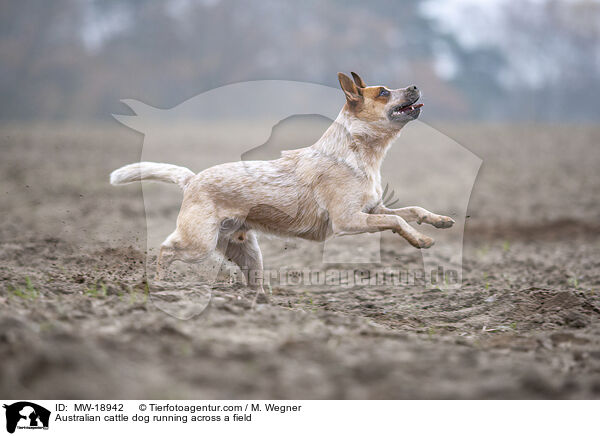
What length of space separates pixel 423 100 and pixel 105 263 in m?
4.02

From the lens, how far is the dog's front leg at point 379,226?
4.33 metres

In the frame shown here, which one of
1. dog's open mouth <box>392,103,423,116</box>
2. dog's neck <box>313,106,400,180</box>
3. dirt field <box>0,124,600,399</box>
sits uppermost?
dog's open mouth <box>392,103,423,116</box>

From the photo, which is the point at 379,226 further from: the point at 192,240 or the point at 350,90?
the point at 192,240

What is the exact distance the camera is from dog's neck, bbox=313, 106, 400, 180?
4.75 metres

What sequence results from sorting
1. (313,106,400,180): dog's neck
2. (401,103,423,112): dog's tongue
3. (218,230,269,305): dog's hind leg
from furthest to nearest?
(218,230,269,305): dog's hind leg → (313,106,400,180): dog's neck → (401,103,423,112): dog's tongue

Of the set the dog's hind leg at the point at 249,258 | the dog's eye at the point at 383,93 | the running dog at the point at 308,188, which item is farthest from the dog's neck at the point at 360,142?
the dog's hind leg at the point at 249,258

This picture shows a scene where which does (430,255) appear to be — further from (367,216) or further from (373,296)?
(367,216)

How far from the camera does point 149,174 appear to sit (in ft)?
16.2

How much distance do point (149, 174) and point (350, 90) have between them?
2078 millimetres

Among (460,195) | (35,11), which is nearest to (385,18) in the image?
(35,11)

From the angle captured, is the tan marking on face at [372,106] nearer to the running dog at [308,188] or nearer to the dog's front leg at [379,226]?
the running dog at [308,188]

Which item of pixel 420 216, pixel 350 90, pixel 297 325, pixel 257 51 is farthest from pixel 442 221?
pixel 257 51

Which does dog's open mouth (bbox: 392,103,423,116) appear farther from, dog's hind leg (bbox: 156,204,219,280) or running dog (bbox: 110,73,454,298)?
dog's hind leg (bbox: 156,204,219,280)
